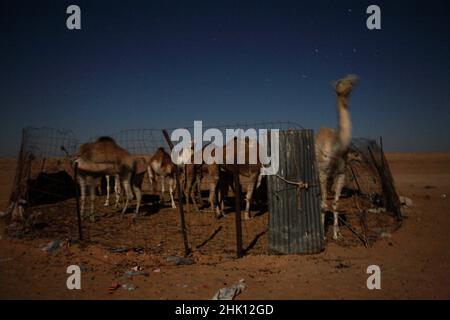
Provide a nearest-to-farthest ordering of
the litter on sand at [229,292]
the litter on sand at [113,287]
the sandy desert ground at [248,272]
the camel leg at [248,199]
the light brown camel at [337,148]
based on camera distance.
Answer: the litter on sand at [229,292]
the sandy desert ground at [248,272]
the litter on sand at [113,287]
the light brown camel at [337,148]
the camel leg at [248,199]

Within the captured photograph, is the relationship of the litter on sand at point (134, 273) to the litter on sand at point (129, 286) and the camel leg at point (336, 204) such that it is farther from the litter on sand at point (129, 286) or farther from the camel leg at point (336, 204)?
the camel leg at point (336, 204)

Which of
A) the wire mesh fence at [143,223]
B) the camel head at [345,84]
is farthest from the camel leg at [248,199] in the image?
the camel head at [345,84]

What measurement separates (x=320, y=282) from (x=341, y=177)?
10.6ft

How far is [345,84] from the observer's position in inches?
249

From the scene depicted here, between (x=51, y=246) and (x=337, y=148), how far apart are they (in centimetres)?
663

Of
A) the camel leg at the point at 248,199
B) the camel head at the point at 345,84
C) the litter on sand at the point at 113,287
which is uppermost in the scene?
the camel head at the point at 345,84

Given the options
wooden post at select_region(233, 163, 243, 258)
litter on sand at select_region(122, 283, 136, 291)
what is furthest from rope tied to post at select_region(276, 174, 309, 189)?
litter on sand at select_region(122, 283, 136, 291)

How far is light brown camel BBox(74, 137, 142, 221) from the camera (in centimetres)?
1007

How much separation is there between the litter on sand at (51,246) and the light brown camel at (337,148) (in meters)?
5.93

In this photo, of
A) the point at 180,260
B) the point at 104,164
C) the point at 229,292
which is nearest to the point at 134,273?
the point at 180,260

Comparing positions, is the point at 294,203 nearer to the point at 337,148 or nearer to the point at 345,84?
the point at 337,148

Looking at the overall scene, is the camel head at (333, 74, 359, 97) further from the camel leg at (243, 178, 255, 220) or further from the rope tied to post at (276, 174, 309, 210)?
the camel leg at (243, 178, 255, 220)

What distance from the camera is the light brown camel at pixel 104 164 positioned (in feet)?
33.0
